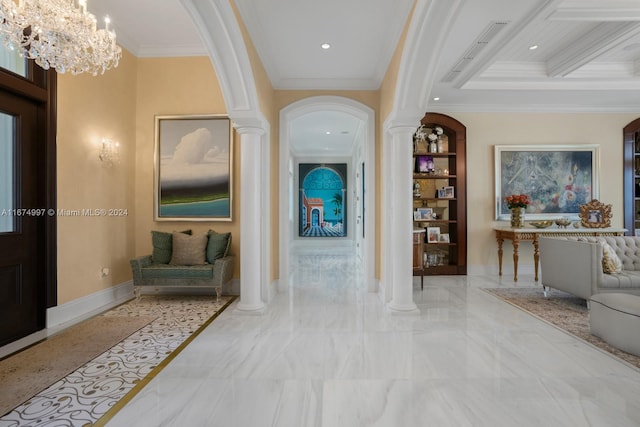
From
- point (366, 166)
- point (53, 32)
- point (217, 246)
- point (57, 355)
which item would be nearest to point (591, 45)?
point (366, 166)

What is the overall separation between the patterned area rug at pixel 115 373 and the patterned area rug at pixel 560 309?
375cm

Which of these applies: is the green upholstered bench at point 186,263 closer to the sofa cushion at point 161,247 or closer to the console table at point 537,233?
the sofa cushion at point 161,247

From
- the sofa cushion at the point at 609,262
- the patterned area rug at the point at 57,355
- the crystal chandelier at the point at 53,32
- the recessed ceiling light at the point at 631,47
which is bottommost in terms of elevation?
the patterned area rug at the point at 57,355

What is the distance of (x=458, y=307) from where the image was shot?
4199 millimetres

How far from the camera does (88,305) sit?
3.96 m

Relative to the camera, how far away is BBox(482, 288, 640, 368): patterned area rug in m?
2.98

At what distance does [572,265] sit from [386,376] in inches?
129

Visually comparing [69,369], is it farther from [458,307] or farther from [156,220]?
[458,307]

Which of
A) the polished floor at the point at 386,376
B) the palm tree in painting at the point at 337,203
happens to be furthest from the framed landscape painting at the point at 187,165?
the palm tree in painting at the point at 337,203

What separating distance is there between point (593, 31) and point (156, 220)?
6.29m

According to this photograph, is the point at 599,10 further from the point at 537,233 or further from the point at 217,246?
the point at 217,246

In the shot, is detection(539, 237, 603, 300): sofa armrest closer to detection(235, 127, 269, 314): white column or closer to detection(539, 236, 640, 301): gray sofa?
detection(539, 236, 640, 301): gray sofa

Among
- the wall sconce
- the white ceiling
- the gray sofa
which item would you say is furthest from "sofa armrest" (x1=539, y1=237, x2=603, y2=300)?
the wall sconce

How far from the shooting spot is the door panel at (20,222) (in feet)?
10.2
